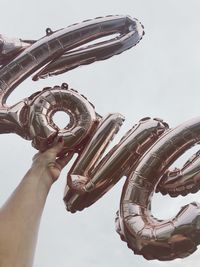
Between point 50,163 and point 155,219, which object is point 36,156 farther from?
point 155,219

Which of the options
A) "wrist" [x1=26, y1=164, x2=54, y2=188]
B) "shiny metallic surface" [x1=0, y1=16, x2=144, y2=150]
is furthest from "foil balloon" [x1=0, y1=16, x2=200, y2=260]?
"wrist" [x1=26, y1=164, x2=54, y2=188]

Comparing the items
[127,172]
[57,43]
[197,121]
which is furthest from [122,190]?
[57,43]

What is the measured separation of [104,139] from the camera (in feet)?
9.62

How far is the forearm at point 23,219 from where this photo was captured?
256 cm

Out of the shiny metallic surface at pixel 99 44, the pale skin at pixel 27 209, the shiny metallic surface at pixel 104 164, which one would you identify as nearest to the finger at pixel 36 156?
the pale skin at pixel 27 209

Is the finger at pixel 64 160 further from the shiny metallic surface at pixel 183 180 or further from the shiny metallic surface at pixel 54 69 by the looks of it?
the shiny metallic surface at pixel 183 180

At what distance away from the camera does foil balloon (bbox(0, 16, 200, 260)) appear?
100 inches

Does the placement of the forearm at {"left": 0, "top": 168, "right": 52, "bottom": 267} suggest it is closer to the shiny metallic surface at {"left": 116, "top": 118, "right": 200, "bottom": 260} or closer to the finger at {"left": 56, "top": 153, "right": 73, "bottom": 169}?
the finger at {"left": 56, "top": 153, "right": 73, "bottom": 169}

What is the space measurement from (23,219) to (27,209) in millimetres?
63

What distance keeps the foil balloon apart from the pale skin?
0.09 m

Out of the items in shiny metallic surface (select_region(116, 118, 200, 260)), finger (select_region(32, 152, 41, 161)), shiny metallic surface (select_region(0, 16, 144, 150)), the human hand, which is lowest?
shiny metallic surface (select_region(116, 118, 200, 260))

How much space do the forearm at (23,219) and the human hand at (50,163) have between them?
0.7 inches

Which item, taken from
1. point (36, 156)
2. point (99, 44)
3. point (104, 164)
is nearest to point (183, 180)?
point (104, 164)

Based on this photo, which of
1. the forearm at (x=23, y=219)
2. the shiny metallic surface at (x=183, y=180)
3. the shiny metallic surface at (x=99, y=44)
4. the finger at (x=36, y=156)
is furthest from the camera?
the shiny metallic surface at (x=99, y=44)
